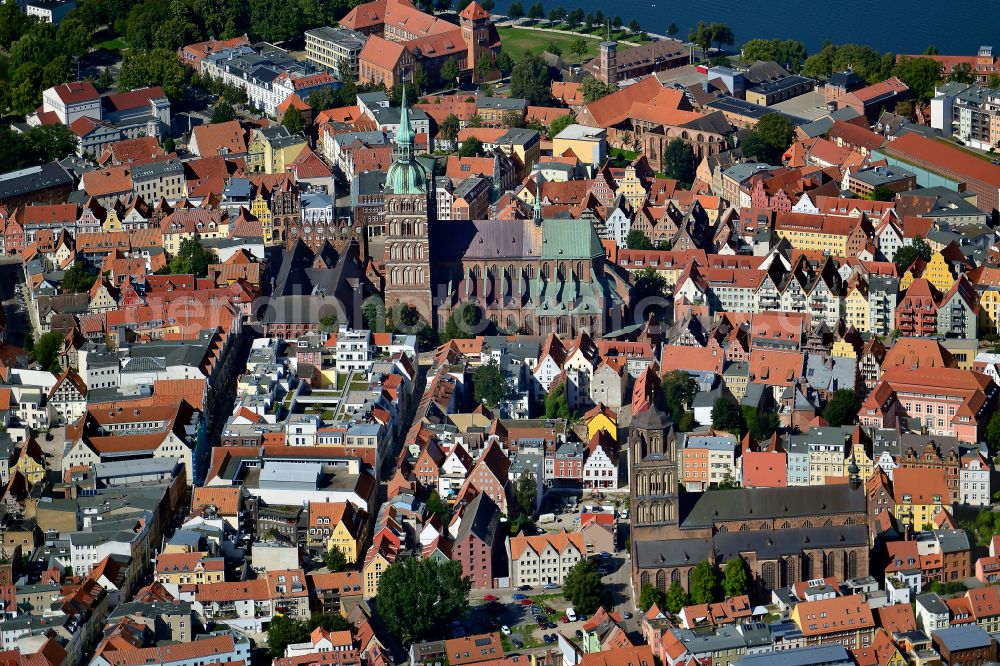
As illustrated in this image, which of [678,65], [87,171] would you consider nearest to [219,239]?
[87,171]

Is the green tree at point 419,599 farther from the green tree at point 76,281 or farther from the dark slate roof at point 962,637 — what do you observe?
the green tree at point 76,281

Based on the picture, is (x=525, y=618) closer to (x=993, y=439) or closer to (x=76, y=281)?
Answer: (x=993, y=439)

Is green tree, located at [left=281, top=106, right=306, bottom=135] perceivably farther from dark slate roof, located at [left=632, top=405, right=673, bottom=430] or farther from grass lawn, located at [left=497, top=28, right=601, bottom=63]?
dark slate roof, located at [left=632, top=405, right=673, bottom=430]

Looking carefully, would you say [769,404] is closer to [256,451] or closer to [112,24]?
[256,451]

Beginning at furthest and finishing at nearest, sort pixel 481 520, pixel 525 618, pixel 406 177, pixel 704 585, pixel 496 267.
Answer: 1. pixel 496 267
2. pixel 406 177
3. pixel 481 520
4. pixel 525 618
5. pixel 704 585

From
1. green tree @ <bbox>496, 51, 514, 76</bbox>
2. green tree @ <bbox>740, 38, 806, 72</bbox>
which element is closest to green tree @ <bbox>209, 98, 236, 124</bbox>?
green tree @ <bbox>496, 51, 514, 76</bbox>

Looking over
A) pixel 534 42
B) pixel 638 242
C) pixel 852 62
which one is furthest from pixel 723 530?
pixel 534 42

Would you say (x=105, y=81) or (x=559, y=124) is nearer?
(x=559, y=124)

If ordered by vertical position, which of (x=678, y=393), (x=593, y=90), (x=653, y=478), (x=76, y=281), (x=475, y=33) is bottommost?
(x=653, y=478)
